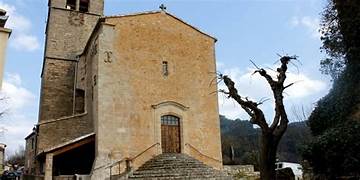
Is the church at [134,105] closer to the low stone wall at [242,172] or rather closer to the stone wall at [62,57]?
the stone wall at [62,57]

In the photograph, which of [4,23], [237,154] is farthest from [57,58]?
[237,154]

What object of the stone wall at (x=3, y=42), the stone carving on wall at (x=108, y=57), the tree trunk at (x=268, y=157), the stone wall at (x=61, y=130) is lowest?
the tree trunk at (x=268, y=157)

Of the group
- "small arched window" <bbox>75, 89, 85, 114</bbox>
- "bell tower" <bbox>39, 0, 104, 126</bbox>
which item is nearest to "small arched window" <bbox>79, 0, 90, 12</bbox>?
"bell tower" <bbox>39, 0, 104, 126</bbox>

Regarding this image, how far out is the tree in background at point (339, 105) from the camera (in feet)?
34.6

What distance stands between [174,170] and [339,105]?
7594mm

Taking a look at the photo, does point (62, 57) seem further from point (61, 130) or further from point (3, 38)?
point (3, 38)

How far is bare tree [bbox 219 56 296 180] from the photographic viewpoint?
22.6 feet

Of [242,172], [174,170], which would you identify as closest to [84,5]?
[174,170]

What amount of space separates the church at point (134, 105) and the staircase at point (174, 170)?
8 centimetres

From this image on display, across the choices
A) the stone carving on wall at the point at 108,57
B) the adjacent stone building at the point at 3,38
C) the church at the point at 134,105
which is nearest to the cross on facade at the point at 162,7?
the church at the point at 134,105

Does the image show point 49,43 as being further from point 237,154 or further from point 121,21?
point 237,154

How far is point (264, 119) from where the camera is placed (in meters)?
7.31

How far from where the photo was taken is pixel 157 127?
1836 centimetres

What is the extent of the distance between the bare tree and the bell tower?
1704 centimetres
